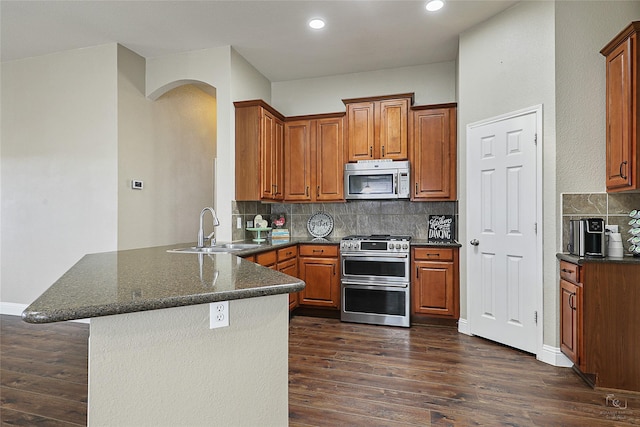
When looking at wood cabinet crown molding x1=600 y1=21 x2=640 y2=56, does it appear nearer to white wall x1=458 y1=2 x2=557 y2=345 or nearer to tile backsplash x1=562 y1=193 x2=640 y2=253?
white wall x1=458 y1=2 x2=557 y2=345

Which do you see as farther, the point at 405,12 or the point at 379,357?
the point at 405,12

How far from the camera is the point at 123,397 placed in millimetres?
1189

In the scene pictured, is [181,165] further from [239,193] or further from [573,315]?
[573,315]

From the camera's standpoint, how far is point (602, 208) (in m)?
2.79

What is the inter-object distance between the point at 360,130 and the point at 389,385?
9.34 ft

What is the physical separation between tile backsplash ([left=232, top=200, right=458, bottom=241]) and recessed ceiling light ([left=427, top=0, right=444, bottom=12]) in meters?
2.11

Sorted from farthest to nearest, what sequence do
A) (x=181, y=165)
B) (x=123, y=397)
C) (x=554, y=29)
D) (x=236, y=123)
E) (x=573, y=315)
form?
(x=181, y=165), (x=236, y=123), (x=554, y=29), (x=573, y=315), (x=123, y=397)

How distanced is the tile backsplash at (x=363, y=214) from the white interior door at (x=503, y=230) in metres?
0.86

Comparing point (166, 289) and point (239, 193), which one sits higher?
point (239, 193)

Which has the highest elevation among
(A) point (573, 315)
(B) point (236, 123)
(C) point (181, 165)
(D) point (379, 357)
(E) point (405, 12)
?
(E) point (405, 12)

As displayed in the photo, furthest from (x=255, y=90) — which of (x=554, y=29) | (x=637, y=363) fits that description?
(x=637, y=363)

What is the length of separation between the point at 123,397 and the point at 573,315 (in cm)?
287

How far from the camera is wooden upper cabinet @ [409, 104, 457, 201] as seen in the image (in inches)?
159

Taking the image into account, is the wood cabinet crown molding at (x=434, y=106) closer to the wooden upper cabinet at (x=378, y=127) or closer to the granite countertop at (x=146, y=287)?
Answer: the wooden upper cabinet at (x=378, y=127)
